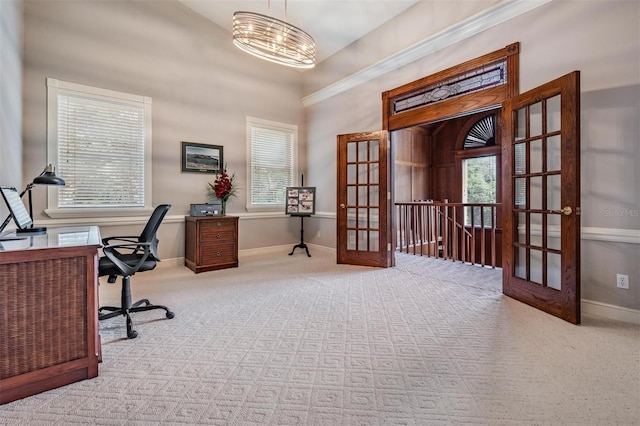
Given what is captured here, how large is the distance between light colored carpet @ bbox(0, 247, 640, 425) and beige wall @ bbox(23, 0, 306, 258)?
2.06m

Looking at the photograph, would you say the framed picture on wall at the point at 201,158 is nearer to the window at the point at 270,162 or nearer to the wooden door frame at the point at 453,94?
the window at the point at 270,162

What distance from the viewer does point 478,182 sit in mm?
7598

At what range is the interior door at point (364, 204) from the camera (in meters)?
4.50

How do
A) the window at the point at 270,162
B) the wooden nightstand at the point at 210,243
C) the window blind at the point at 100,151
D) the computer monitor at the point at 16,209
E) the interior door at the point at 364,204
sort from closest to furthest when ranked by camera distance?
the computer monitor at the point at 16,209 → the window blind at the point at 100,151 → the wooden nightstand at the point at 210,243 → the interior door at the point at 364,204 → the window at the point at 270,162

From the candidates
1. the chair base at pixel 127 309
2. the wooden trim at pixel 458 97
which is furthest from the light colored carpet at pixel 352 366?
the wooden trim at pixel 458 97

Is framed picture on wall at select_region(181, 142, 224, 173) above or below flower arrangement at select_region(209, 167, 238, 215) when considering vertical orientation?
above

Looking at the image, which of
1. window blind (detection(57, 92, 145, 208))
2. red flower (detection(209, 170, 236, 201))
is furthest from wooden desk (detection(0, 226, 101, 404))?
red flower (detection(209, 170, 236, 201))

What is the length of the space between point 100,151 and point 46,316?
10.2ft

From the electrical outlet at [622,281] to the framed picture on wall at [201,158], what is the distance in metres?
5.12

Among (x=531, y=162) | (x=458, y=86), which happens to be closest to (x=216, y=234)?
(x=458, y=86)

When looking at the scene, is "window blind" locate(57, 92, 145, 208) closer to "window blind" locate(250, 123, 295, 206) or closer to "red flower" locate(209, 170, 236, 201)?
"red flower" locate(209, 170, 236, 201)

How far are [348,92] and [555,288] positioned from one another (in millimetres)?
4180

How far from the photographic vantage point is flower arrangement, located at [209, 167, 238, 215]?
4.77 meters

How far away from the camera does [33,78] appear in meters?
3.55
